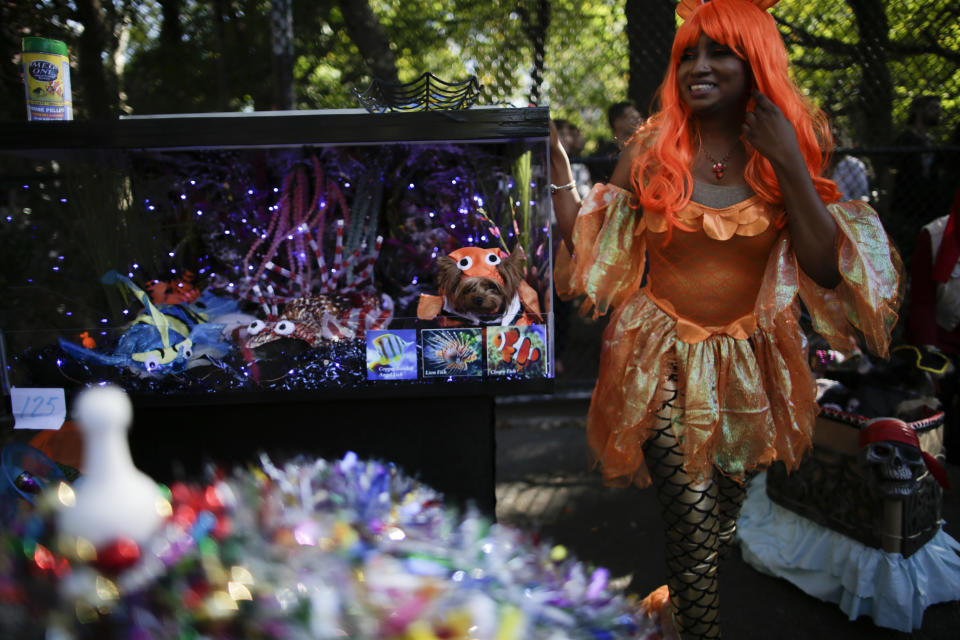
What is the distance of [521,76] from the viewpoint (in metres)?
4.57

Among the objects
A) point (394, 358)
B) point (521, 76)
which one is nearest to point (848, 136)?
point (521, 76)

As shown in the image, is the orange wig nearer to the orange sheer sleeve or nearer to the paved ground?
the orange sheer sleeve

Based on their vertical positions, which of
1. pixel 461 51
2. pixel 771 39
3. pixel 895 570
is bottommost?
pixel 895 570

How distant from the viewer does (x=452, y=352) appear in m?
2.01

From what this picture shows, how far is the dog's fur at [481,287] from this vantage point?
2.03 m

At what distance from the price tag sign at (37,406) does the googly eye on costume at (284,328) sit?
65 centimetres

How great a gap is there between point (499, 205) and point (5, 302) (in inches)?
67.3

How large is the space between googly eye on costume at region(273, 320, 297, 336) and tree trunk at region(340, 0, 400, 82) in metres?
3.68

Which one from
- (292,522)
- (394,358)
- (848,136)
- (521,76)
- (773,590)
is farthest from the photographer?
(848,136)

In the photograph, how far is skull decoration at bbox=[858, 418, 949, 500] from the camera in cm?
229

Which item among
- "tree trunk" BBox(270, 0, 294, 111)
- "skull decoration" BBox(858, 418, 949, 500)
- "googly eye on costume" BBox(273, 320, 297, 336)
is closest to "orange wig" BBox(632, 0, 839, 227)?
"skull decoration" BBox(858, 418, 949, 500)

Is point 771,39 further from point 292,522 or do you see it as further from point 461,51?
point 461,51

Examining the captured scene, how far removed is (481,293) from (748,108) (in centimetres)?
93

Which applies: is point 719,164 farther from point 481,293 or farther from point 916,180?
point 916,180
